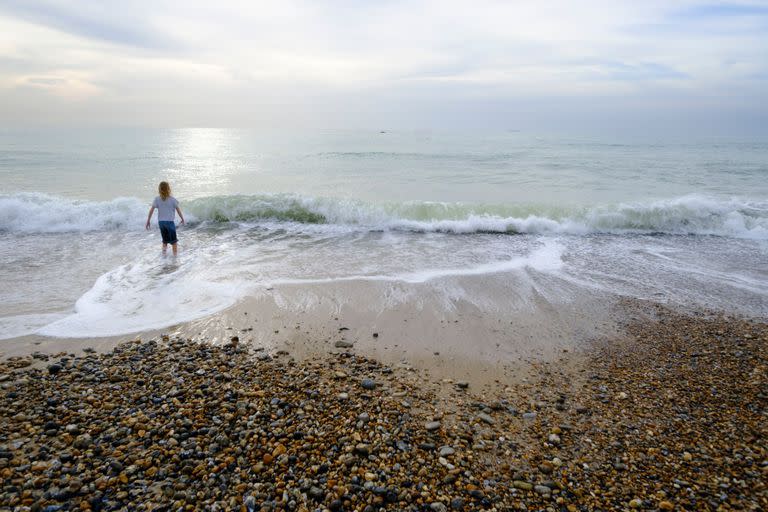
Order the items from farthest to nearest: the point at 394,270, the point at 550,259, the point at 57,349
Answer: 1. the point at 550,259
2. the point at 394,270
3. the point at 57,349

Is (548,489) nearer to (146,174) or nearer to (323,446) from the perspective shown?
(323,446)

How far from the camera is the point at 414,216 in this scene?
47.3ft

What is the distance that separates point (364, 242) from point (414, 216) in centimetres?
322

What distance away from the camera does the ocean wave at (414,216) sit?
1322 centimetres

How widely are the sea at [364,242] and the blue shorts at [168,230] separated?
59 centimetres

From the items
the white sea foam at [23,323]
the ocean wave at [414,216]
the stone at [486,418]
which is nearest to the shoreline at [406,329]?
the white sea foam at [23,323]

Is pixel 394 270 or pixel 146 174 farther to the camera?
pixel 146 174

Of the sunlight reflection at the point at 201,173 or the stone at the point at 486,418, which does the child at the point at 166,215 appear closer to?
the sunlight reflection at the point at 201,173

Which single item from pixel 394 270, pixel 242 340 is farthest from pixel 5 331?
pixel 394 270

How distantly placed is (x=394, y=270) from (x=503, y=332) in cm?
344

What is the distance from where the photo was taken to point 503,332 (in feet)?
20.4

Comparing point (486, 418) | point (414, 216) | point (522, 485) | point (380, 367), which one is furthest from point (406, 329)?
point (414, 216)

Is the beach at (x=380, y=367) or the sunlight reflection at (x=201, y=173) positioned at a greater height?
the sunlight reflection at (x=201, y=173)

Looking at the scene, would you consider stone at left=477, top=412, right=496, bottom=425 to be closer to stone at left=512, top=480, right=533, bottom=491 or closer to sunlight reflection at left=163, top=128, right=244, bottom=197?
stone at left=512, top=480, right=533, bottom=491
